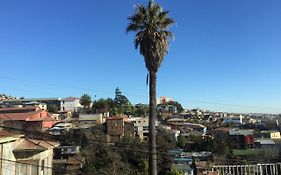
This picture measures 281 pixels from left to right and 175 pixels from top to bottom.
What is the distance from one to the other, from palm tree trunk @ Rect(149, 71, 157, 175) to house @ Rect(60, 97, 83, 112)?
132486 millimetres

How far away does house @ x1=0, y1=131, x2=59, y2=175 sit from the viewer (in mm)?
11273

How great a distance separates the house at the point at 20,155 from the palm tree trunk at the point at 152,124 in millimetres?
4938

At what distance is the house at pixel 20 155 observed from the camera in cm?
1127

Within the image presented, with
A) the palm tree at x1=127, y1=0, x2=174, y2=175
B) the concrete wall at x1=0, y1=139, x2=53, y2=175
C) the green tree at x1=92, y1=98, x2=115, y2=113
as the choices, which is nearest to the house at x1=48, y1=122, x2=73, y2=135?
the green tree at x1=92, y1=98, x2=115, y2=113

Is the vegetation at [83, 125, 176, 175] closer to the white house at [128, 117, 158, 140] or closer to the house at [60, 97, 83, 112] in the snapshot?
the white house at [128, 117, 158, 140]

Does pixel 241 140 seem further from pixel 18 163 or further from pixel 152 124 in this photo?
pixel 18 163

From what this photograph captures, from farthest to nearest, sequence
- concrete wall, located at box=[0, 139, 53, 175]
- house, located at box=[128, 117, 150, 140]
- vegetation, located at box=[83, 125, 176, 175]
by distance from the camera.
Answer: house, located at box=[128, 117, 150, 140]
vegetation, located at box=[83, 125, 176, 175]
concrete wall, located at box=[0, 139, 53, 175]

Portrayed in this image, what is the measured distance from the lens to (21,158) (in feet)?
40.3

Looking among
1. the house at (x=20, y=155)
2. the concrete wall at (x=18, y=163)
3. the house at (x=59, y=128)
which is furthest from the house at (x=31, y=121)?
the house at (x=20, y=155)

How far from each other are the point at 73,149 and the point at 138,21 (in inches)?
2019

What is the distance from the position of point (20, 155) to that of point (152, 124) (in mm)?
6658

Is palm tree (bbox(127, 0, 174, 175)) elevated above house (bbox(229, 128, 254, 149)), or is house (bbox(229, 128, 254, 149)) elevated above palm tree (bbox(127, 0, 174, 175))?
palm tree (bbox(127, 0, 174, 175))

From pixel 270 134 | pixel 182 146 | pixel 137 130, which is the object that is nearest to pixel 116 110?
pixel 137 130

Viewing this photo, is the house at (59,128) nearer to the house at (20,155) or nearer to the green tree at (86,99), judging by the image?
the green tree at (86,99)
